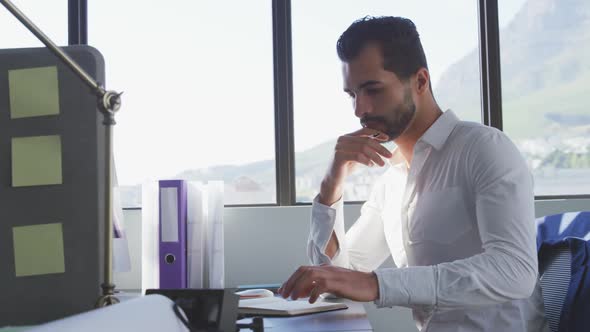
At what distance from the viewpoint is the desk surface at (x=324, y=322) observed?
1229 mm

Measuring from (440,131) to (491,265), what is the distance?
0.41 metres

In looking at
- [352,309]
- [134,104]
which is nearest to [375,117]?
[352,309]

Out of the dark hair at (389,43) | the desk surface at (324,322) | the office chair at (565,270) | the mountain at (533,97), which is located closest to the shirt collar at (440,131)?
the dark hair at (389,43)

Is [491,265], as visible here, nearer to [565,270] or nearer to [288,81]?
A: [565,270]

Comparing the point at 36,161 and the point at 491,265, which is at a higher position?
the point at 36,161

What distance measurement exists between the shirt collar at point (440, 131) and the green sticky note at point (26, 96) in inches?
34.2

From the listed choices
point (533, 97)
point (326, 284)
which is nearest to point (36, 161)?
point (326, 284)

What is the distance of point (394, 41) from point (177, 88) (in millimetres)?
1205

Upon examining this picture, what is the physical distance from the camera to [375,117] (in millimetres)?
1620

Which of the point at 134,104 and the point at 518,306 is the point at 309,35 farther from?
the point at 518,306

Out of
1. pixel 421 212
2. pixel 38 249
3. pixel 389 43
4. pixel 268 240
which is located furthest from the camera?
pixel 268 240

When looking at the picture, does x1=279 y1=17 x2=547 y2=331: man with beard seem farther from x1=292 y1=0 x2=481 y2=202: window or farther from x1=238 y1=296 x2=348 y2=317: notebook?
x1=292 y1=0 x2=481 y2=202: window

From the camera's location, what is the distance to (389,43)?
165 centimetres

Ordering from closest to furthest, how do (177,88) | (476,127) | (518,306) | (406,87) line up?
(518,306) → (476,127) → (406,87) → (177,88)
